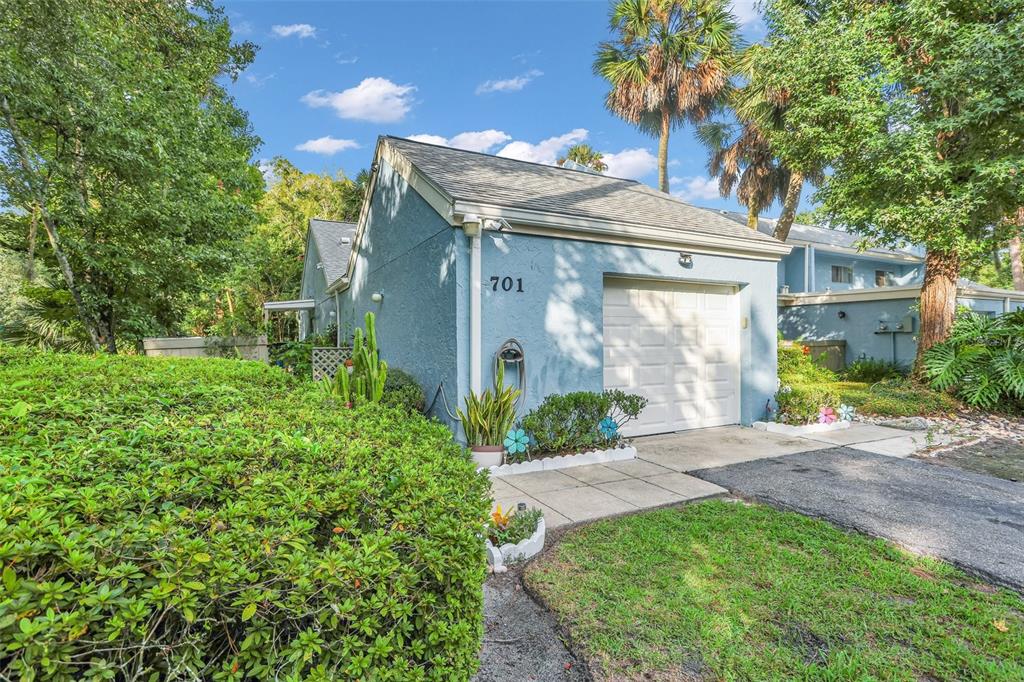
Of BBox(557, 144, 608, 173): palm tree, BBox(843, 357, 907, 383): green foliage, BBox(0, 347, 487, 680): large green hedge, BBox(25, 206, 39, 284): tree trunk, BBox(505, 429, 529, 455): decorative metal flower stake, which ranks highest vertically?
BBox(557, 144, 608, 173): palm tree

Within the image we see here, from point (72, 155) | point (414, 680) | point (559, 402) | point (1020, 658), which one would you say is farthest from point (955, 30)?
point (72, 155)

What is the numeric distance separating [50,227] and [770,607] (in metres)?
12.3

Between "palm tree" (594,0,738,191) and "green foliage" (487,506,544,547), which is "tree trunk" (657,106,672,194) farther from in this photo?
"green foliage" (487,506,544,547)

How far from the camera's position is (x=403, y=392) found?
6234mm

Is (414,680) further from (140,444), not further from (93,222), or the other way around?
(93,222)

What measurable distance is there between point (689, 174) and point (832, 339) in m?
9.31

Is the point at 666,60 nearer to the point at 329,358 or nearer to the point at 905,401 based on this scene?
the point at 905,401

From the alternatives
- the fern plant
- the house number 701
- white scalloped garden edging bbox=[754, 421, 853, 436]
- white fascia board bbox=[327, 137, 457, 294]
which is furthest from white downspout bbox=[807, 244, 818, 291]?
the house number 701

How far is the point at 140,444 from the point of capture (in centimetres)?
187

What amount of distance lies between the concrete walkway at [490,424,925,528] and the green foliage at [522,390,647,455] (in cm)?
35

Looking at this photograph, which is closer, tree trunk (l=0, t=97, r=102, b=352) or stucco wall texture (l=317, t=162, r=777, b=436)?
stucco wall texture (l=317, t=162, r=777, b=436)

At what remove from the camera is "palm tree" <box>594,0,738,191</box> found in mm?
16203

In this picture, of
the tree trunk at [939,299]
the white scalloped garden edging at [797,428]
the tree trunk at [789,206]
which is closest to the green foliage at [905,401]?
the tree trunk at [939,299]

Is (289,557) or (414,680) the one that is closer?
(289,557)
